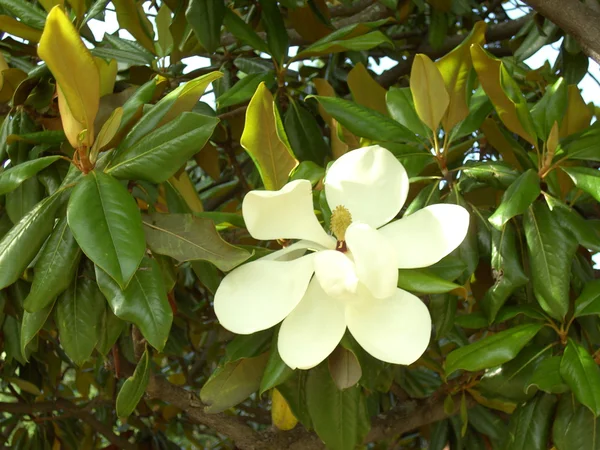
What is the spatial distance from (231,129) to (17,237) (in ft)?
2.93

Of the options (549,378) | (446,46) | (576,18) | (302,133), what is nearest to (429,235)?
(549,378)

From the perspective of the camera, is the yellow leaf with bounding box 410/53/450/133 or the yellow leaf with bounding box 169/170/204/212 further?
the yellow leaf with bounding box 169/170/204/212

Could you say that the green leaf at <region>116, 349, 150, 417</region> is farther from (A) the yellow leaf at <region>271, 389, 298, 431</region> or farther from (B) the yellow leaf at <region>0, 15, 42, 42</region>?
(B) the yellow leaf at <region>0, 15, 42, 42</region>

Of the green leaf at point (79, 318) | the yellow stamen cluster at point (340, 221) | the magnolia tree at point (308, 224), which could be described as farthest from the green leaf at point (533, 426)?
the green leaf at point (79, 318)

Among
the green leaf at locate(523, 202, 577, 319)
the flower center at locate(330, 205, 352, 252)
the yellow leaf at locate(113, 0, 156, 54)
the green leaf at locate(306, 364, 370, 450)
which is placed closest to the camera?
the flower center at locate(330, 205, 352, 252)

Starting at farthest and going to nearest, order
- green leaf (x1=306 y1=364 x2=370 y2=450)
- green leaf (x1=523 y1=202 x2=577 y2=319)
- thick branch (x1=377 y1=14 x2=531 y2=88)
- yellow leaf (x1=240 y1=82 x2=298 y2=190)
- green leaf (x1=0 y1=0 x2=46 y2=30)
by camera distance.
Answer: thick branch (x1=377 y1=14 x2=531 y2=88)
green leaf (x1=0 y1=0 x2=46 y2=30)
green leaf (x1=306 y1=364 x2=370 y2=450)
green leaf (x1=523 y1=202 x2=577 y2=319)
yellow leaf (x1=240 y1=82 x2=298 y2=190)

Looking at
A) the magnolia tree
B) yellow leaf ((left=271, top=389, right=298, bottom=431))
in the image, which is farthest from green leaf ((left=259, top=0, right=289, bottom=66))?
yellow leaf ((left=271, top=389, right=298, bottom=431))

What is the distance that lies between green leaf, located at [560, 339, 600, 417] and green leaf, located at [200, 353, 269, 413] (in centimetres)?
42

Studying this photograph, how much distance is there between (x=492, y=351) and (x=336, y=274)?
45 centimetres

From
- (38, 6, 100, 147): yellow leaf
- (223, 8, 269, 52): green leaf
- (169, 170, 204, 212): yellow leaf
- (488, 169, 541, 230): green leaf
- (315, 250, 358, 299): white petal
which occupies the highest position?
(38, 6, 100, 147): yellow leaf

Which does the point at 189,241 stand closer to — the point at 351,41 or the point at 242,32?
the point at 351,41

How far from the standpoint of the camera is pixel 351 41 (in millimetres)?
1288

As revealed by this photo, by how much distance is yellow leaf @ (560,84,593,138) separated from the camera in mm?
1256

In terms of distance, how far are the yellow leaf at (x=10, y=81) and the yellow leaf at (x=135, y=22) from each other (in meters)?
0.23
